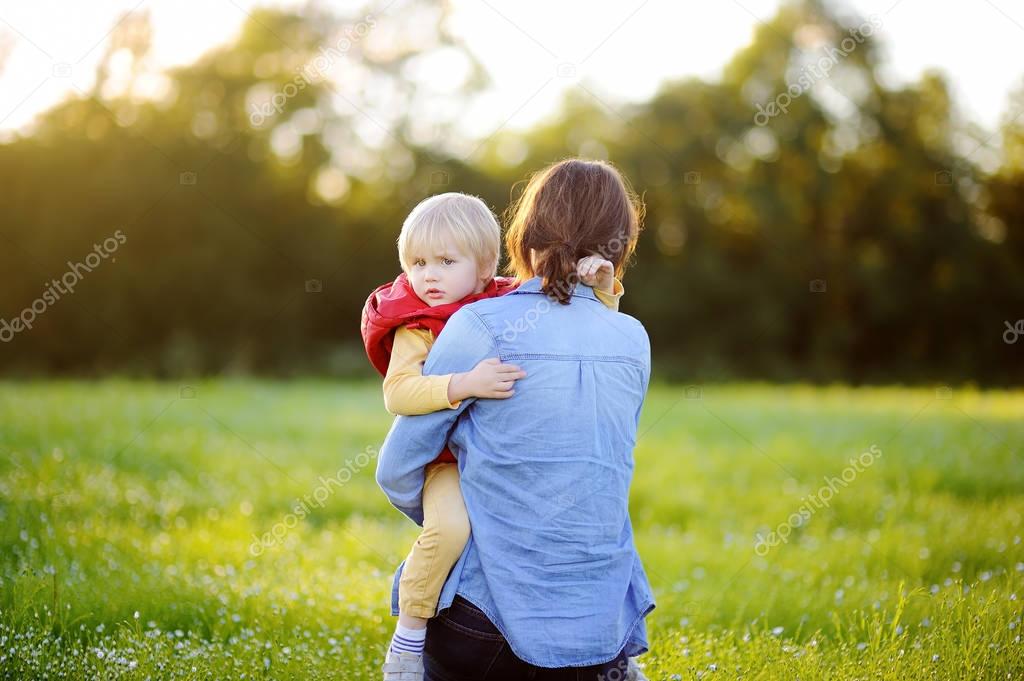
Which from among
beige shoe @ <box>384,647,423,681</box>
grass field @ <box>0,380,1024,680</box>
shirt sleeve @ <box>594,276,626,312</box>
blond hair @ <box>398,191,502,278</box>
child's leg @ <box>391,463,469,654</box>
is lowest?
grass field @ <box>0,380,1024,680</box>

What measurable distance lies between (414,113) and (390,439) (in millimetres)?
18057

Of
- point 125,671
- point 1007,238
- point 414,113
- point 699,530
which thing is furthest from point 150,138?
point 1007,238

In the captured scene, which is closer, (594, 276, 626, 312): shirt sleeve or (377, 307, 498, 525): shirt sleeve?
(377, 307, 498, 525): shirt sleeve

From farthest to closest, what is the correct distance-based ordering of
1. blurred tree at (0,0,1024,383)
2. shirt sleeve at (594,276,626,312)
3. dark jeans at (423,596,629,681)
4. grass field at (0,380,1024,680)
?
blurred tree at (0,0,1024,383)
grass field at (0,380,1024,680)
shirt sleeve at (594,276,626,312)
dark jeans at (423,596,629,681)

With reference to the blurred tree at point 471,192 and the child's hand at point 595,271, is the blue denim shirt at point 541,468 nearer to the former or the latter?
the child's hand at point 595,271

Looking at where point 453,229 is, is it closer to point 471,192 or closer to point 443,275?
point 443,275

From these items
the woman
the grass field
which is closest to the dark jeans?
the woman

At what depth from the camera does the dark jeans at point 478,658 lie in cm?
265

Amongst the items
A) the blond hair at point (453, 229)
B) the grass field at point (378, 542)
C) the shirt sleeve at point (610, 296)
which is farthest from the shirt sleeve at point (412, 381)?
the grass field at point (378, 542)

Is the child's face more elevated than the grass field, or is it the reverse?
the child's face

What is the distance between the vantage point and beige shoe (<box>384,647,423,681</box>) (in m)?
2.75

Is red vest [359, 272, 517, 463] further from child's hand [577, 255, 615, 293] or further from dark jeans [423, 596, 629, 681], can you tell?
dark jeans [423, 596, 629, 681]

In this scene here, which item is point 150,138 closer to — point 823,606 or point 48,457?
point 48,457

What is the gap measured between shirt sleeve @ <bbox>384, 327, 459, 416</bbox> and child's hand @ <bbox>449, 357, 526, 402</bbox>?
0.05m
